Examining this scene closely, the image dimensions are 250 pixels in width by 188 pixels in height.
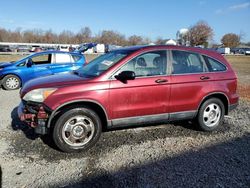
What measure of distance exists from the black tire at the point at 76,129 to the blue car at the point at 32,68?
6.26 meters

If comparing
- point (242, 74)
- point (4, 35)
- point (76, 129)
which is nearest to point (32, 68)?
point (76, 129)

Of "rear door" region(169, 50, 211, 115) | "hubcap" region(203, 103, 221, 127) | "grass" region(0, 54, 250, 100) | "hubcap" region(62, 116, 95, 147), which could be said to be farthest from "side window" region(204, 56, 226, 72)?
"grass" region(0, 54, 250, 100)

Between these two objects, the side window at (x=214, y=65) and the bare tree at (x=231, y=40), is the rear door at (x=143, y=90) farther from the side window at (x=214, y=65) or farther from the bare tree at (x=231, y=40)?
the bare tree at (x=231, y=40)

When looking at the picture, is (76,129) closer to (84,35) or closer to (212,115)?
(212,115)

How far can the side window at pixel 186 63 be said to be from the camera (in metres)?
4.82

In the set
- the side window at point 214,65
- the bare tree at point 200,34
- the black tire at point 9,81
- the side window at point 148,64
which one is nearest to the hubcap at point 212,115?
the side window at point 214,65

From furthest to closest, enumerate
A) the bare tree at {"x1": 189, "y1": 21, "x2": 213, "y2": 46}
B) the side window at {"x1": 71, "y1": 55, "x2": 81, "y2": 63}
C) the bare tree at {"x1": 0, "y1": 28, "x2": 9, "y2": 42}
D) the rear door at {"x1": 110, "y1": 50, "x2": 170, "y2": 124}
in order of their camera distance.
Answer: the bare tree at {"x1": 0, "y1": 28, "x2": 9, "y2": 42} → the bare tree at {"x1": 189, "y1": 21, "x2": 213, "y2": 46} → the side window at {"x1": 71, "y1": 55, "x2": 81, "y2": 63} → the rear door at {"x1": 110, "y1": 50, "x2": 170, "y2": 124}

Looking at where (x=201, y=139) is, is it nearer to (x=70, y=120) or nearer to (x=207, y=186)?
(x=207, y=186)

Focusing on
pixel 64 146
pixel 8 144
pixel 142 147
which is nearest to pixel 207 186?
pixel 142 147

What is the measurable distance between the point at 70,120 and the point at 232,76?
353cm

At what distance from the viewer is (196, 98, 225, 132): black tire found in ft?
16.8

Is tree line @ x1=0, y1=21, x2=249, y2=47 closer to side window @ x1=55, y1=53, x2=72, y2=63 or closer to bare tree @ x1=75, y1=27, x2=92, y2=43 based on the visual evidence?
bare tree @ x1=75, y1=27, x2=92, y2=43

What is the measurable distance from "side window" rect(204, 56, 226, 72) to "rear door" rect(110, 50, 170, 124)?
1032 mm

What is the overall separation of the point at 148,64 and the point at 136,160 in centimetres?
178
